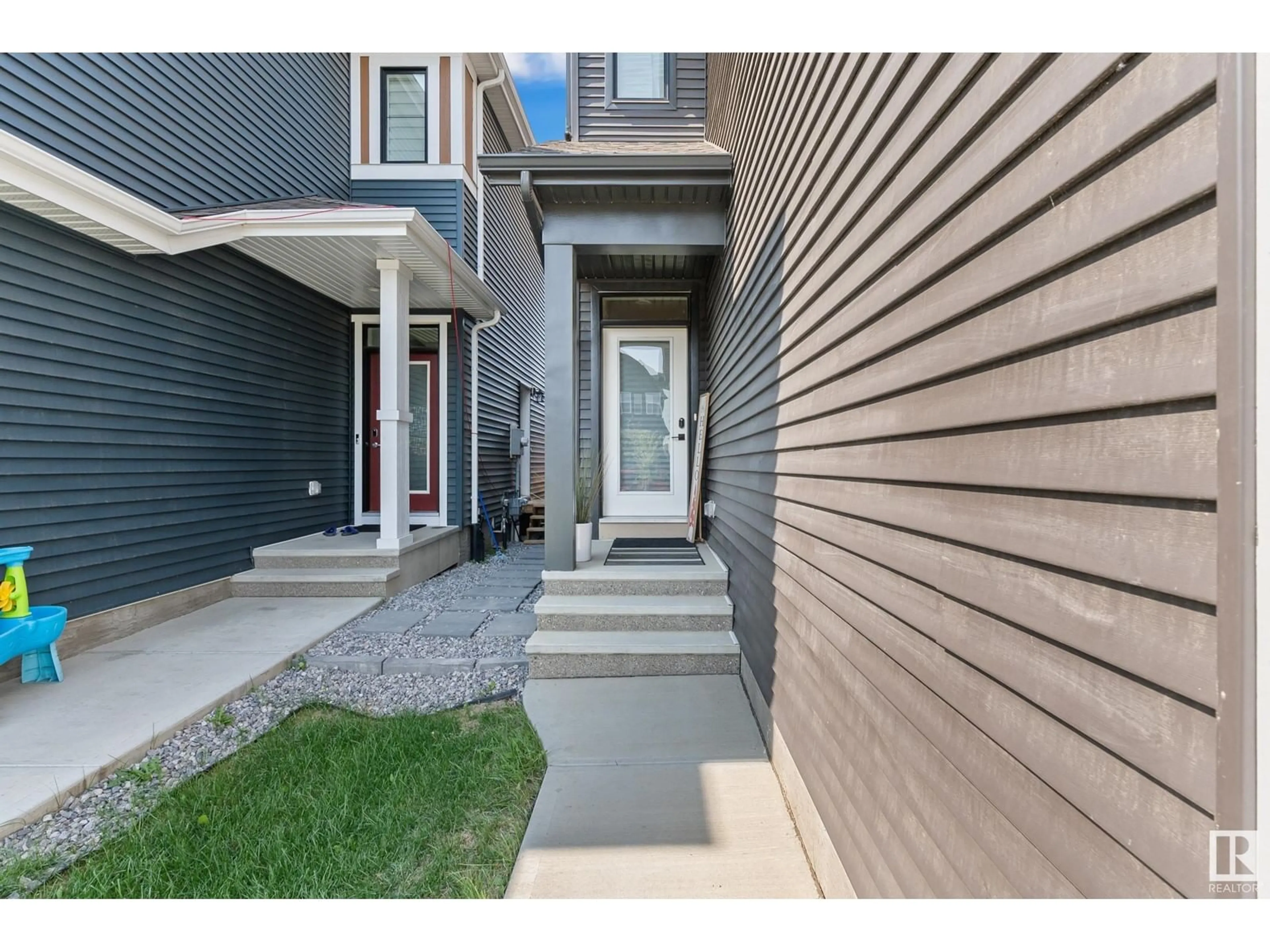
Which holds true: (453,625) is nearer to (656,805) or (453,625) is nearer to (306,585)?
(306,585)

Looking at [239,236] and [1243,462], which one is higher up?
[239,236]

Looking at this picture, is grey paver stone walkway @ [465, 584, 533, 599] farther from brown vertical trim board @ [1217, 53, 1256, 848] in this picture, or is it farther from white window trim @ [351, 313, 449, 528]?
brown vertical trim board @ [1217, 53, 1256, 848]

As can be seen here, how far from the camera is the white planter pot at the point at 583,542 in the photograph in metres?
4.24

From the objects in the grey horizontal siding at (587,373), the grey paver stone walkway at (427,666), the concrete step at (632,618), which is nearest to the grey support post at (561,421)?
the concrete step at (632,618)

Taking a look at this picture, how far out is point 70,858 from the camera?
74.9 inches

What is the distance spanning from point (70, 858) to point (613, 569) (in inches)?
105

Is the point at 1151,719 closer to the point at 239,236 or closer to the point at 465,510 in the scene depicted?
the point at 239,236

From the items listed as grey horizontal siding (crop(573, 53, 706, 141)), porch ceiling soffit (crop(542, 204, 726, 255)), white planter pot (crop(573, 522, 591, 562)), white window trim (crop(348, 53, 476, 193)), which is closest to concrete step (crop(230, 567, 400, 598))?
white planter pot (crop(573, 522, 591, 562))

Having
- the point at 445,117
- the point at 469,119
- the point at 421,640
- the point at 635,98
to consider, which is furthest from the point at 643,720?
the point at 469,119

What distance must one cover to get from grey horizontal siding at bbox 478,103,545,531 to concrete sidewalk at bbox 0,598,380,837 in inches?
143

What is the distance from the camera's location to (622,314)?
5.59m

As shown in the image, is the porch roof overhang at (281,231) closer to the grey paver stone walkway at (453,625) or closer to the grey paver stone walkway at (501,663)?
the grey paver stone walkway at (453,625)

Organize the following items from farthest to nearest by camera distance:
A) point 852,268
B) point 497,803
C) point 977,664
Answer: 1. point 497,803
2. point 852,268
3. point 977,664
